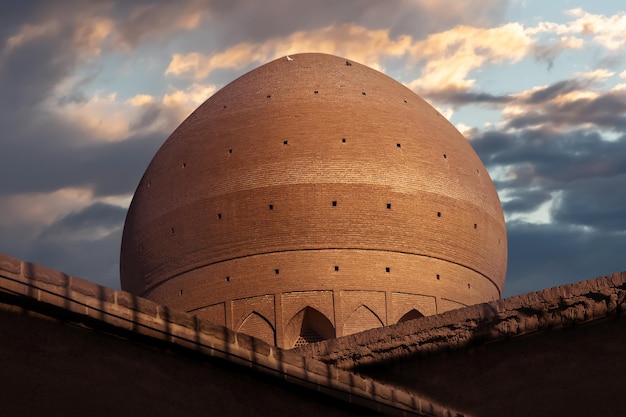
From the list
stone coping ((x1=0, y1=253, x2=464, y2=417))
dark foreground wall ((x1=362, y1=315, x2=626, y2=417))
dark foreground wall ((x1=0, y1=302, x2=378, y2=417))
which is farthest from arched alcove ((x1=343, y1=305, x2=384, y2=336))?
dark foreground wall ((x1=0, y1=302, x2=378, y2=417))

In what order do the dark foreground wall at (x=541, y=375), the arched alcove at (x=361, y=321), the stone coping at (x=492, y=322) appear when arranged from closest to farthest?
the dark foreground wall at (x=541, y=375)
the stone coping at (x=492, y=322)
the arched alcove at (x=361, y=321)

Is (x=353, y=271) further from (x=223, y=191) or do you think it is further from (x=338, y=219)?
(x=223, y=191)

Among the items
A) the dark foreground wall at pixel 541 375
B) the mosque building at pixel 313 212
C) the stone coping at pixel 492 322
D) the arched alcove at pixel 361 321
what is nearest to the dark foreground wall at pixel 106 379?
the dark foreground wall at pixel 541 375

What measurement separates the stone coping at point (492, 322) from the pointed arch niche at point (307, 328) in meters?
10.6

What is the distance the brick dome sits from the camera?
21.1 metres

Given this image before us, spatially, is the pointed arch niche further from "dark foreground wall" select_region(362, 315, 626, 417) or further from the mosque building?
"dark foreground wall" select_region(362, 315, 626, 417)

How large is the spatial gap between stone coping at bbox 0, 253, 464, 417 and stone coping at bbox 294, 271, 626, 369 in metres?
1.84

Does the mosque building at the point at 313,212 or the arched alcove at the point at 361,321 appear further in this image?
the mosque building at the point at 313,212

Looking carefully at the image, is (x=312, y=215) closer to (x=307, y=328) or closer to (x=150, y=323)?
(x=307, y=328)

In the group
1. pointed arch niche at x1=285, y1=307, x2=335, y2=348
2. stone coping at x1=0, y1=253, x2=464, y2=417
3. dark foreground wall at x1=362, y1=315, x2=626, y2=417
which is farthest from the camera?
pointed arch niche at x1=285, y1=307, x2=335, y2=348

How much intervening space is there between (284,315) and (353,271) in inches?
50.3

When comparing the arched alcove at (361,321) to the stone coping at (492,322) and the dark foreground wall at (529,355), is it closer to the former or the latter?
the stone coping at (492,322)

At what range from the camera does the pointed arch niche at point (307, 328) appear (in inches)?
828

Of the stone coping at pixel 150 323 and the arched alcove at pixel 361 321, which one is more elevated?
the arched alcove at pixel 361 321
